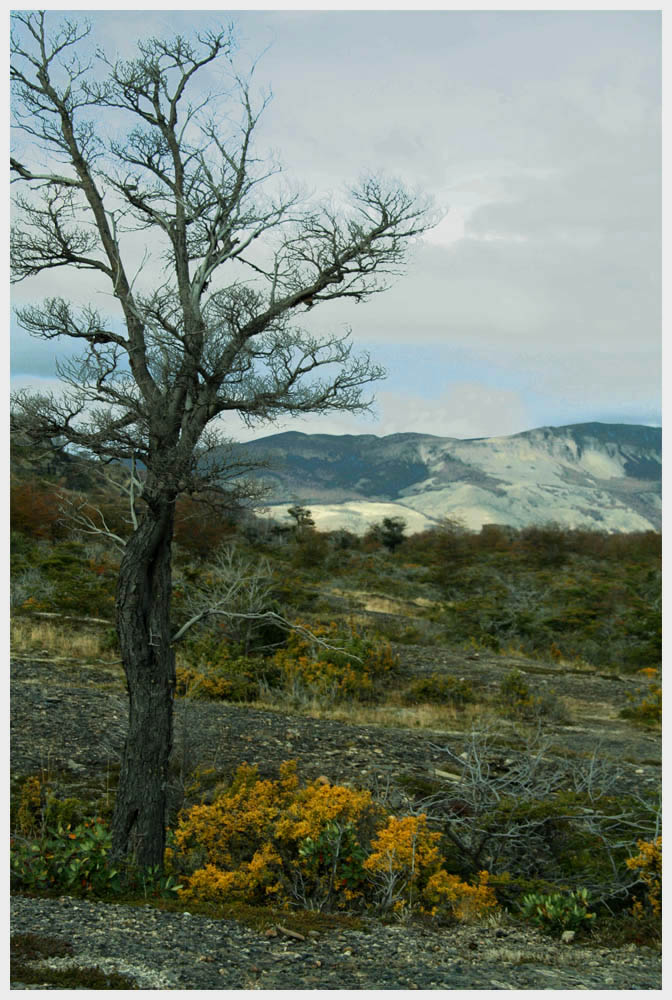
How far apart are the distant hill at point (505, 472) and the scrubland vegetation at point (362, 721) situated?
53.1 metres

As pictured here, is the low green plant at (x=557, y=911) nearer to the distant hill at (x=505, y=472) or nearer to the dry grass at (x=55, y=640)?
the dry grass at (x=55, y=640)

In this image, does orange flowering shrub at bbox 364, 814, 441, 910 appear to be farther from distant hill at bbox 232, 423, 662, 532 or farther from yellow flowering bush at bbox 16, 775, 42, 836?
distant hill at bbox 232, 423, 662, 532

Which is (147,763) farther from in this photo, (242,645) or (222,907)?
(242,645)

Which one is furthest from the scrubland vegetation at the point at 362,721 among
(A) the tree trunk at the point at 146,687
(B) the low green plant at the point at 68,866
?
(A) the tree trunk at the point at 146,687

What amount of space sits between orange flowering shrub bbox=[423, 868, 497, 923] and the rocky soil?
16 centimetres

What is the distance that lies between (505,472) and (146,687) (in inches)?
3578

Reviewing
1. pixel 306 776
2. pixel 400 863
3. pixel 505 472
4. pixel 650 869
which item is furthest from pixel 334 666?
pixel 505 472

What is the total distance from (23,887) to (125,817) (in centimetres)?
76

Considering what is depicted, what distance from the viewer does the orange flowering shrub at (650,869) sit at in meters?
5.41

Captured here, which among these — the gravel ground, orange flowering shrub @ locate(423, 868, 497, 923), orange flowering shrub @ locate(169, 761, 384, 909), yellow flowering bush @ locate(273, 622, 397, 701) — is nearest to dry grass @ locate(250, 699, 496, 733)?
yellow flowering bush @ locate(273, 622, 397, 701)

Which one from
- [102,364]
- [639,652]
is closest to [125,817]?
[102,364]

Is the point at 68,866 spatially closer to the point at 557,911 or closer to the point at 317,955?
the point at 317,955

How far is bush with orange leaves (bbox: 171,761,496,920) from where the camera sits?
5.43m

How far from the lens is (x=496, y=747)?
930 cm
